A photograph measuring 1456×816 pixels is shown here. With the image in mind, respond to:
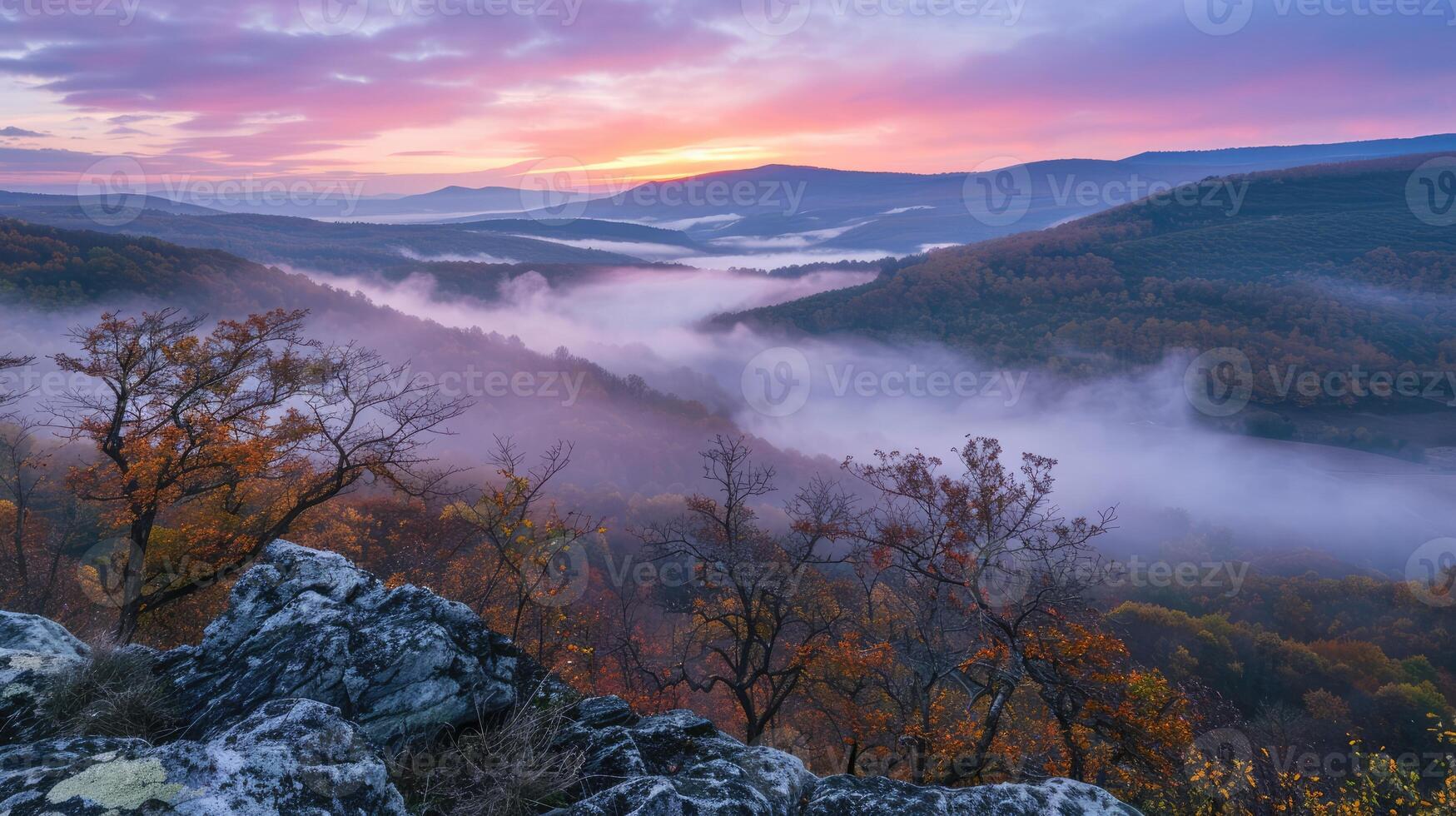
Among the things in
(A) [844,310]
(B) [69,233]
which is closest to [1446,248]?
(A) [844,310]

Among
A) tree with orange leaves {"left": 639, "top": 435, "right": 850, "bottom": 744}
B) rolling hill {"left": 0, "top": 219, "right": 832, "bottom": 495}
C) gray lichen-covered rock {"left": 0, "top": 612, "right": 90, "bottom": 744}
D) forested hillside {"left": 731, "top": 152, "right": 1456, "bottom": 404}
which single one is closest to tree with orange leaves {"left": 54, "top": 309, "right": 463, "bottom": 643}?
gray lichen-covered rock {"left": 0, "top": 612, "right": 90, "bottom": 744}

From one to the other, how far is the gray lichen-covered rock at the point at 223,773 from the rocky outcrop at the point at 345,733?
0.01m

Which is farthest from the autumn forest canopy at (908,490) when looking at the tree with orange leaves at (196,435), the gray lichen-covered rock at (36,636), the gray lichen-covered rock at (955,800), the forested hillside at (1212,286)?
the gray lichen-covered rock at (955,800)

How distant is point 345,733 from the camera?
5.23 m

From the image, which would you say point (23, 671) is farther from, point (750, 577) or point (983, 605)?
point (750, 577)

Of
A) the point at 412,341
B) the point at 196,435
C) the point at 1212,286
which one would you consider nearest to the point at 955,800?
the point at 196,435

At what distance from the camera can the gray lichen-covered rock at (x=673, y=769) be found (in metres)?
5.47

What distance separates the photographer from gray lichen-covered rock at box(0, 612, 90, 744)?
5418 mm

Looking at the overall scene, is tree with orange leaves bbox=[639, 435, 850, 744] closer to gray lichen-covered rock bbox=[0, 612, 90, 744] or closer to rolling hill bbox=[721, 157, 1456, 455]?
gray lichen-covered rock bbox=[0, 612, 90, 744]

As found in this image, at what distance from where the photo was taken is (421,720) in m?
6.57

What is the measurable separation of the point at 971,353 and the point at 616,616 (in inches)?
5551

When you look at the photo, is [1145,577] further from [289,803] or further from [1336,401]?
[1336,401]

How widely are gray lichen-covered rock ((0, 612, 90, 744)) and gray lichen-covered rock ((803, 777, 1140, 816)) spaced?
23.1 feet

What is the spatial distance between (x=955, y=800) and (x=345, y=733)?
5759 millimetres
